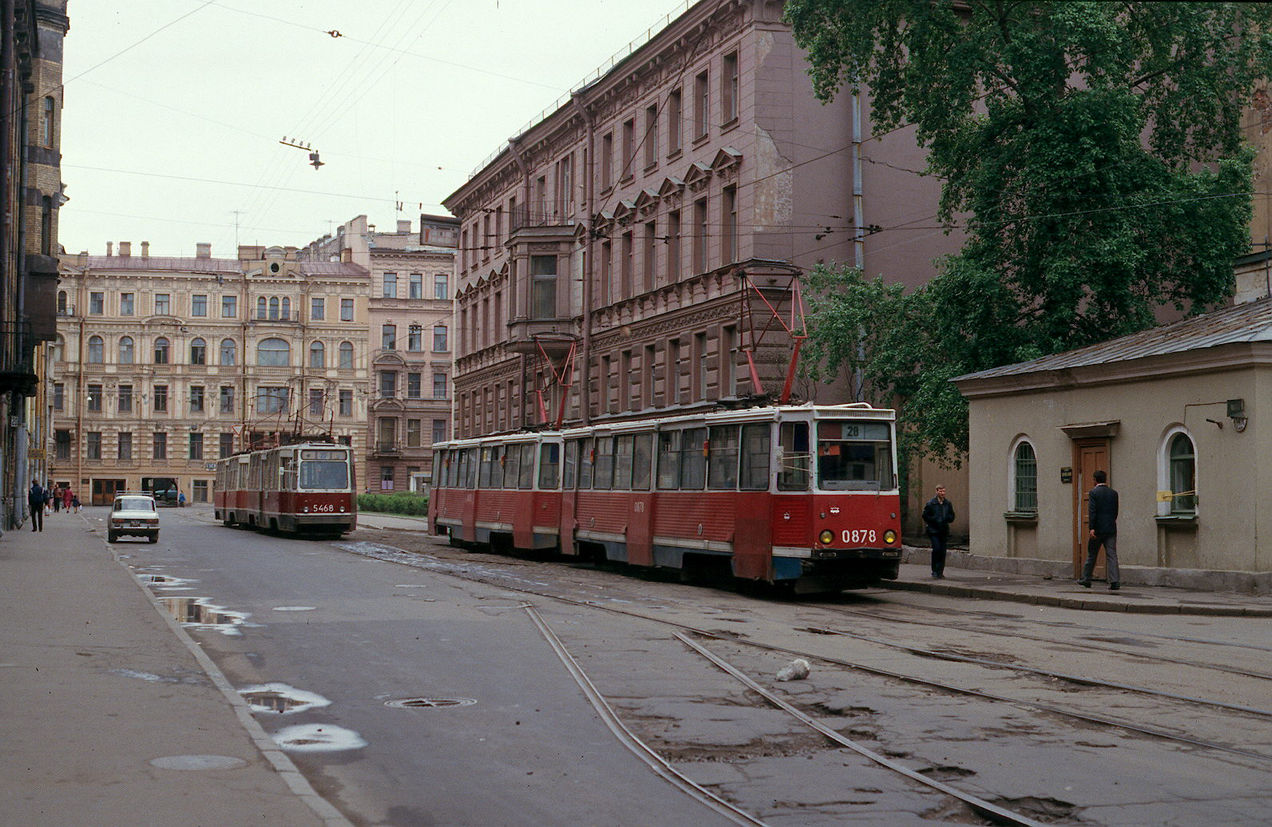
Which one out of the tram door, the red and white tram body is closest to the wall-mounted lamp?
the tram door

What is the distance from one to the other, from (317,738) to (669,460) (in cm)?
1600

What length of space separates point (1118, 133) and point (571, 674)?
18381mm

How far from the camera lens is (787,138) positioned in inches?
1426

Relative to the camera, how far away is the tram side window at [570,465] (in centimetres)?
3019

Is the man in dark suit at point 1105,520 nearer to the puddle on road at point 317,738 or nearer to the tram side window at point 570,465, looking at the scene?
the tram side window at point 570,465

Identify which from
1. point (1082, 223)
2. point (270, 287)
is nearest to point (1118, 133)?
point (1082, 223)

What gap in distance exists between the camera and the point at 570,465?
30500mm

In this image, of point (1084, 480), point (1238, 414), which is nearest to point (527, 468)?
point (1084, 480)

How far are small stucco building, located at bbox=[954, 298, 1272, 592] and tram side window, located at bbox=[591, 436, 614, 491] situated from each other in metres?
6.81

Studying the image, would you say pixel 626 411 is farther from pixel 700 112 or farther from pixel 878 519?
pixel 878 519

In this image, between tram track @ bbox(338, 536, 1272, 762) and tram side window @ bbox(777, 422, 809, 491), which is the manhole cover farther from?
Answer: tram side window @ bbox(777, 422, 809, 491)

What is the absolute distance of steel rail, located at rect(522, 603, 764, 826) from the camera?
7383 mm

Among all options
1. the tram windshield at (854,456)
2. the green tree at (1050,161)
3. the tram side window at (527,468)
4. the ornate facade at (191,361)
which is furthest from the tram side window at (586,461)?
the ornate facade at (191,361)

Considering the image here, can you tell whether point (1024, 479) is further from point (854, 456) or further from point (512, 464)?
point (512, 464)
